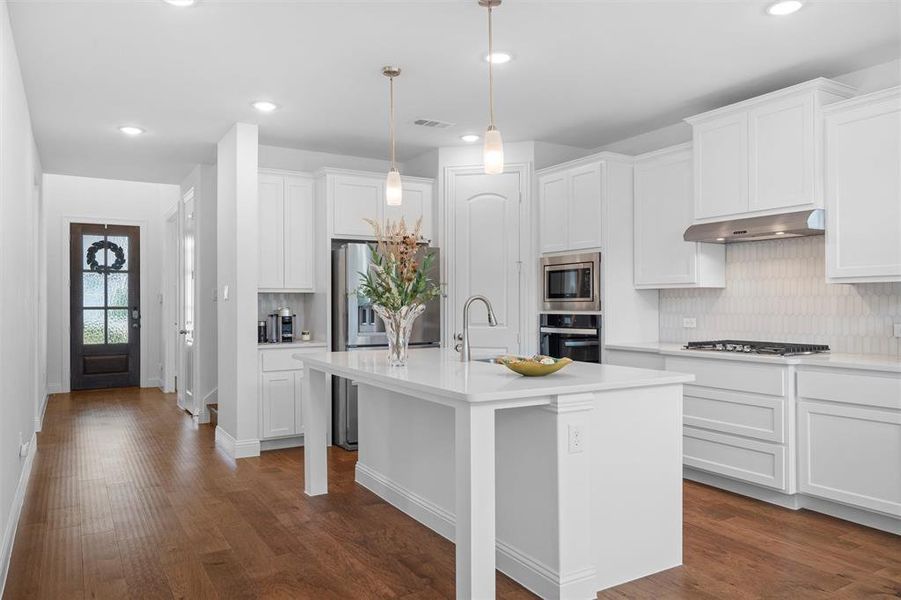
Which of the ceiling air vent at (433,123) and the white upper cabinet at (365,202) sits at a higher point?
the ceiling air vent at (433,123)

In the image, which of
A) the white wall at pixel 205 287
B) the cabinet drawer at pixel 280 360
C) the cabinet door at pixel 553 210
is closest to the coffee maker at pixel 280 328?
the cabinet drawer at pixel 280 360

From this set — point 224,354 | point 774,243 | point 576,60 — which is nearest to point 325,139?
point 224,354

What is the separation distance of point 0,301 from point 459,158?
3814 millimetres

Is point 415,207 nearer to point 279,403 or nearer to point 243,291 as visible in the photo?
point 243,291

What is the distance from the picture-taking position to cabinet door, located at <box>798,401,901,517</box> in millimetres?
3135

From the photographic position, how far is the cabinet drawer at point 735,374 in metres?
3.58

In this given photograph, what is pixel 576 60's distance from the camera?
12.0ft

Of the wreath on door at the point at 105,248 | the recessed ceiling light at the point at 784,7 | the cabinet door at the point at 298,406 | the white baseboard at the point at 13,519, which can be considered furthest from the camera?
the wreath on door at the point at 105,248

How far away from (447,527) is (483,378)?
97 cm

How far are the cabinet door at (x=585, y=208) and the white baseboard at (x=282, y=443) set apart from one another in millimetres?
2757

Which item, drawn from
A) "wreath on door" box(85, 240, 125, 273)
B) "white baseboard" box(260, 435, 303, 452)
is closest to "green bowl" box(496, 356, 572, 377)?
"white baseboard" box(260, 435, 303, 452)

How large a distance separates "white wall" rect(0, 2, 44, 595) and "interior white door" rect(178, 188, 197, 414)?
239cm

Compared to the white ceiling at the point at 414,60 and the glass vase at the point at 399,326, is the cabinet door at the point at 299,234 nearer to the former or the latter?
the white ceiling at the point at 414,60

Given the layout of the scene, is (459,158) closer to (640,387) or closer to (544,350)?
(544,350)
